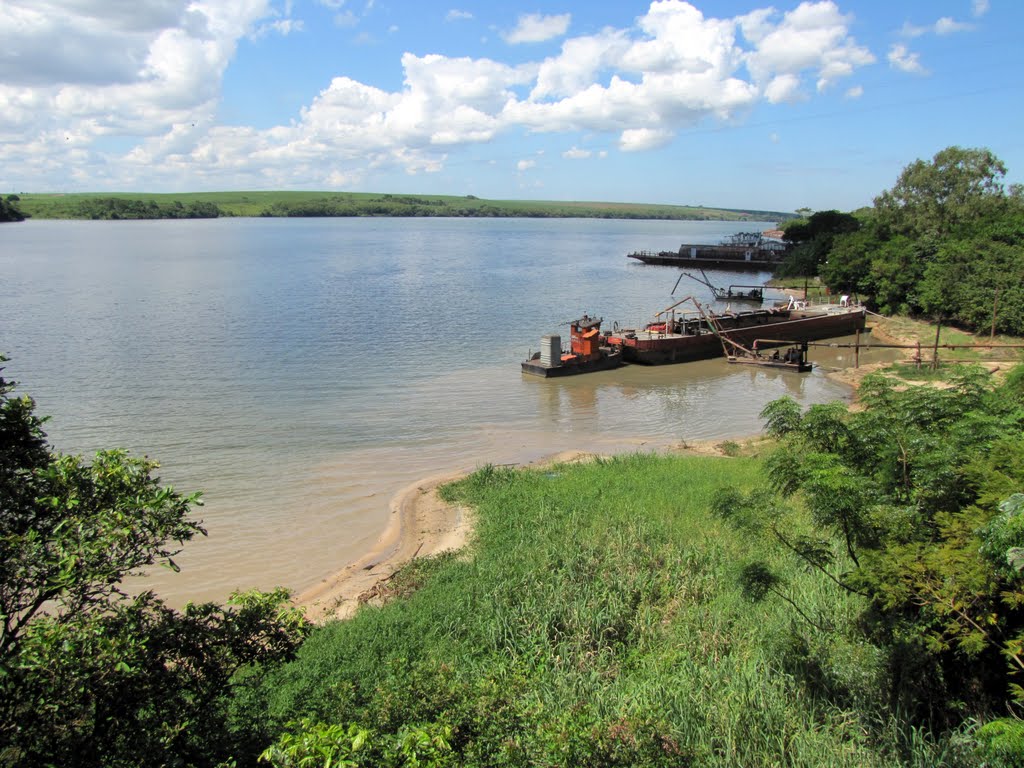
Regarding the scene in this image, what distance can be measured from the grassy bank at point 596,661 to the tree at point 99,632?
931 millimetres

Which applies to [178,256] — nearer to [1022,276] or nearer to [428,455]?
[428,455]

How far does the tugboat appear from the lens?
3406 cm

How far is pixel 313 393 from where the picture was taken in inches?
1168

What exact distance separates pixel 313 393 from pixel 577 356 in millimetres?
12942

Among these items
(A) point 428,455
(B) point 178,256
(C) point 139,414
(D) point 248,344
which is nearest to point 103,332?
(D) point 248,344

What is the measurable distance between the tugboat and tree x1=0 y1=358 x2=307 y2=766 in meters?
28.4

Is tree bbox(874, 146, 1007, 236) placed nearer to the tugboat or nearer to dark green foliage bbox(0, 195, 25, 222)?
the tugboat

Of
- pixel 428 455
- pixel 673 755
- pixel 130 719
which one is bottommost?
pixel 428 455

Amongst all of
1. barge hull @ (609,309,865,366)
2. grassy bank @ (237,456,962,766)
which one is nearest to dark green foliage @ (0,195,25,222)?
barge hull @ (609,309,865,366)

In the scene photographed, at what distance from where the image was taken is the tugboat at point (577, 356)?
112ft

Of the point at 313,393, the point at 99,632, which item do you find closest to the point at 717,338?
the point at 313,393

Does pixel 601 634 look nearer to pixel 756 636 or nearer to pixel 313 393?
pixel 756 636

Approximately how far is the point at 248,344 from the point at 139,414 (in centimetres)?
1358

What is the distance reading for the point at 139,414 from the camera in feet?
84.8
